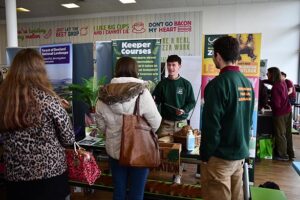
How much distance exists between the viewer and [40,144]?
139 centimetres

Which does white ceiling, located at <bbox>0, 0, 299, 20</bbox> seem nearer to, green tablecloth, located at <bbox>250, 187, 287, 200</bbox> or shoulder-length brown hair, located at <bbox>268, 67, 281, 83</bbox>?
shoulder-length brown hair, located at <bbox>268, 67, 281, 83</bbox>

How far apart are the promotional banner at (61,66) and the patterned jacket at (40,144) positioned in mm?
2347

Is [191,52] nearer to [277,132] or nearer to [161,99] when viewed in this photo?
[277,132]

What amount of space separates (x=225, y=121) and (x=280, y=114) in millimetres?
3174

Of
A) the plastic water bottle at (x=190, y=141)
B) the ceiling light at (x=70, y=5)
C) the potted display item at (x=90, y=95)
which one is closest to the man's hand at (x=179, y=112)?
the plastic water bottle at (x=190, y=141)

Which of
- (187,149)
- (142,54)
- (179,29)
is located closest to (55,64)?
(142,54)

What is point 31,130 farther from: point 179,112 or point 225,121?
point 179,112

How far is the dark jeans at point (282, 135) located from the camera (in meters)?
4.33

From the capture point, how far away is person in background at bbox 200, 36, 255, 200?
5.09ft

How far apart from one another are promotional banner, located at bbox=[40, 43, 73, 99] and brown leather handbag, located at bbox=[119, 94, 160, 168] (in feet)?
7.08

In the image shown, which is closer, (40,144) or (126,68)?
(40,144)

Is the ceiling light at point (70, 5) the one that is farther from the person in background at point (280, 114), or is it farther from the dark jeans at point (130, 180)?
the dark jeans at point (130, 180)

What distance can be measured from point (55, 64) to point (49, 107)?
2.69 metres

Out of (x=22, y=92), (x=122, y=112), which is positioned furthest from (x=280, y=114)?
(x=22, y=92)
